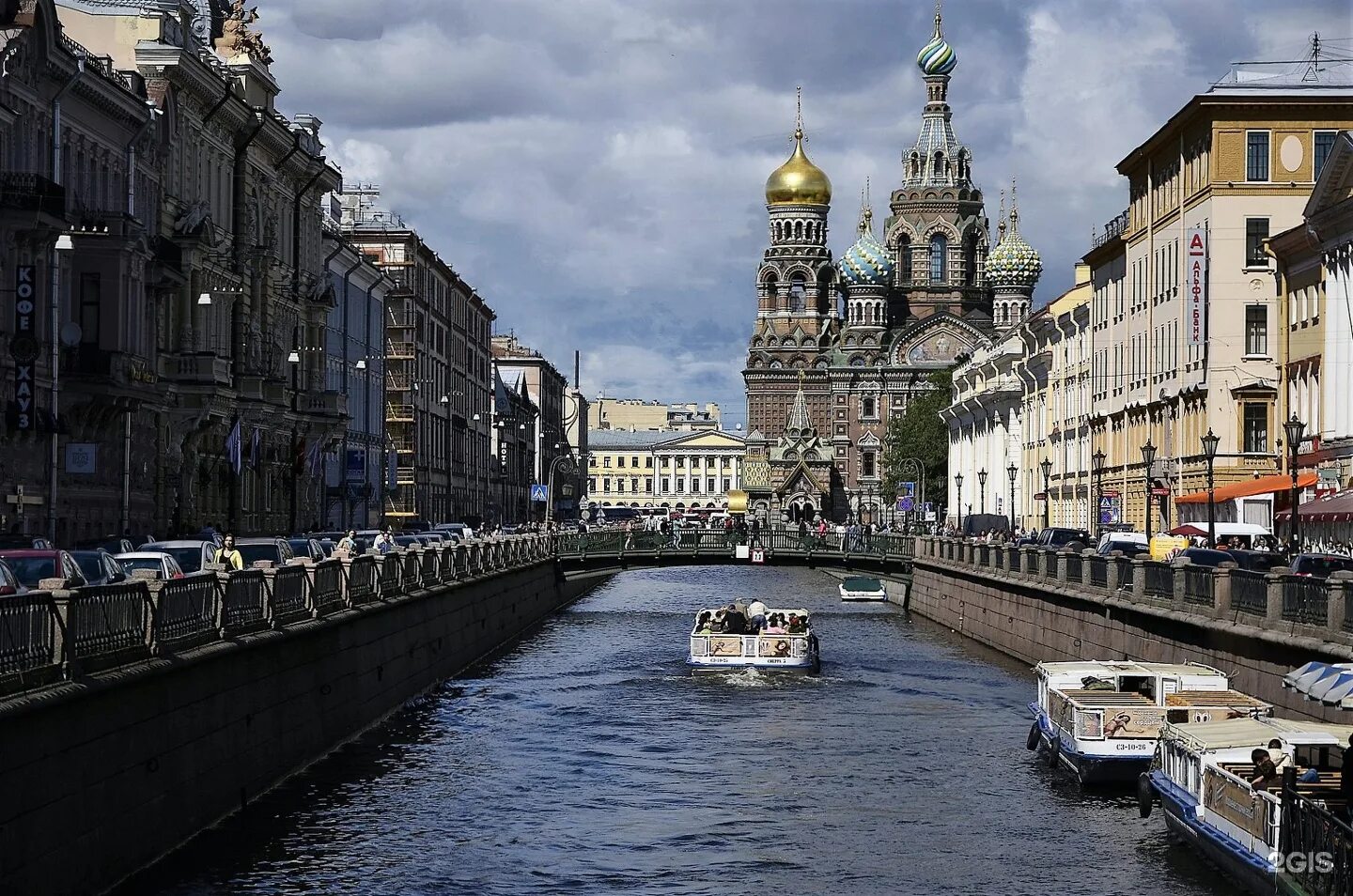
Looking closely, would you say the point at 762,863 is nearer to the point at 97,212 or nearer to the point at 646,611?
the point at 97,212

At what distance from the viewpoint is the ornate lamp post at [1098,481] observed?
9794 centimetres

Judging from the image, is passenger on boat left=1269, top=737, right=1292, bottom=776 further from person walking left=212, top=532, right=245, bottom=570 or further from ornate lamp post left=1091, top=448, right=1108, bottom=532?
ornate lamp post left=1091, top=448, right=1108, bottom=532

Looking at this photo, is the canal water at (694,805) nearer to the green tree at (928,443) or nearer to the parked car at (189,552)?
the parked car at (189,552)

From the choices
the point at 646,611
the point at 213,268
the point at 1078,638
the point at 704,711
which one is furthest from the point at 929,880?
the point at 646,611

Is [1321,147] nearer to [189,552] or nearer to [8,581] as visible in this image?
[189,552]

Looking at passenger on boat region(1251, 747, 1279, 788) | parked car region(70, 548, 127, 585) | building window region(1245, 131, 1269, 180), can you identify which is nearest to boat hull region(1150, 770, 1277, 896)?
passenger on boat region(1251, 747, 1279, 788)

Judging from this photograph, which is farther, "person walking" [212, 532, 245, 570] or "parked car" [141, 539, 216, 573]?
"parked car" [141, 539, 216, 573]

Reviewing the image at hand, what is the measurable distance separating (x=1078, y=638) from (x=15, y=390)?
86.2ft

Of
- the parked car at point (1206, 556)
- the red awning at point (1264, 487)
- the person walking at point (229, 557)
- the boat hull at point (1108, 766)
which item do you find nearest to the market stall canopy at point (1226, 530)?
the red awning at point (1264, 487)

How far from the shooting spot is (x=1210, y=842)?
28641mm

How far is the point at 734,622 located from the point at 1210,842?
1427 inches

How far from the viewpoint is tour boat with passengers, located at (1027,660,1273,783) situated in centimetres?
3503

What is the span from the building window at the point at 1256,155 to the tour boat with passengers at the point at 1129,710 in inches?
1863

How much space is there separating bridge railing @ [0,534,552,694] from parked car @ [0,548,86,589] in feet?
6.31
